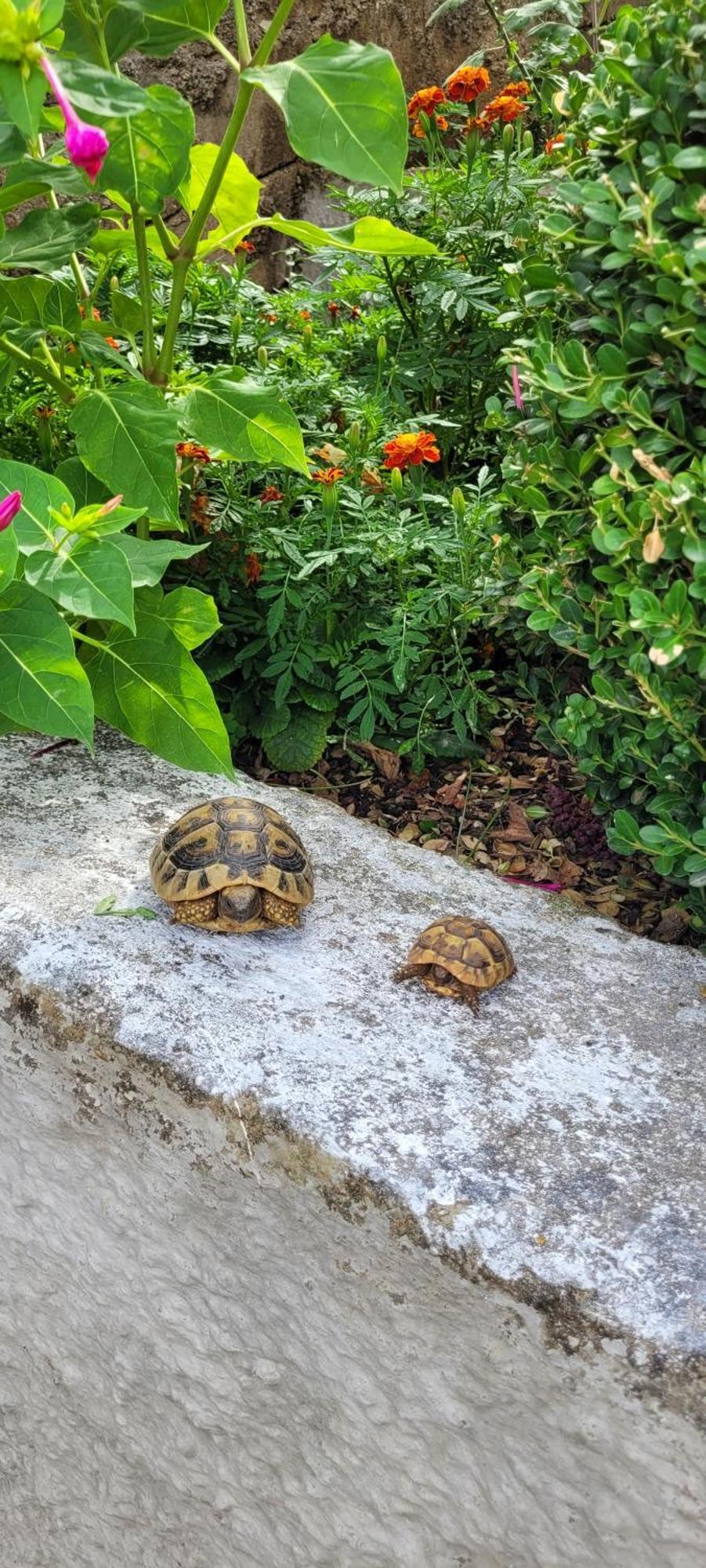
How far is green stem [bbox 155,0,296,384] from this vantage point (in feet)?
8.59

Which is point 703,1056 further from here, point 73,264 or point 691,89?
point 73,264

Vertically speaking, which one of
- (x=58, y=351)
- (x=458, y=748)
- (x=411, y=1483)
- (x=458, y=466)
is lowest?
(x=411, y=1483)

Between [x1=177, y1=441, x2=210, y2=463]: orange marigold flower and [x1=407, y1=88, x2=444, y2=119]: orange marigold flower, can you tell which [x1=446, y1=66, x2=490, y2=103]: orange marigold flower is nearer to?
[x1=407, y1=88, x2=444, y2=119]: orange marigold flower

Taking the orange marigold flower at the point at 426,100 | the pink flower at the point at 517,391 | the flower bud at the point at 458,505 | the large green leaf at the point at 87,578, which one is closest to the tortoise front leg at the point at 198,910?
the large green leaf at the point at 87,578

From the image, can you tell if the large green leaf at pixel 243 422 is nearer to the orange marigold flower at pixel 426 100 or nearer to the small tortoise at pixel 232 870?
the small tortoise at pixel 232 870

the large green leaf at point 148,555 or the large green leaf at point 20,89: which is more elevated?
the large green leaf at point 20,89

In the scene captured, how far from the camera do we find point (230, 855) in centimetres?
256

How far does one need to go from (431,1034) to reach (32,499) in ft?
4.34

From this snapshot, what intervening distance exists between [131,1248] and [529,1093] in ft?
2.59

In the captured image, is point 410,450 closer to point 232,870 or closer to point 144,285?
point 144,285

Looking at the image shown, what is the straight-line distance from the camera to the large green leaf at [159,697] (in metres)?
2.80

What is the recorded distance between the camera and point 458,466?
425 centimetres

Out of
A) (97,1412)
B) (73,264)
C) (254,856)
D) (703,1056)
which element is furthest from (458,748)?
(97,1412)

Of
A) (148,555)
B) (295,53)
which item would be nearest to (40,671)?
(148,555)
